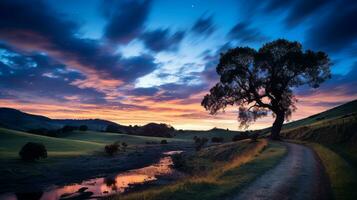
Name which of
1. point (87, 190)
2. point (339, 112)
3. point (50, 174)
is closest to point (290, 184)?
point (87, 190)

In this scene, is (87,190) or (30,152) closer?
(87,190)

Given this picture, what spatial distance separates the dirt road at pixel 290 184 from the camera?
1521cm

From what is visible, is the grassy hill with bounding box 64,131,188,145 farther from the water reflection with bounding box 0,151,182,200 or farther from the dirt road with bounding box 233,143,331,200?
the dirt road with bounding box 233,143,331,200

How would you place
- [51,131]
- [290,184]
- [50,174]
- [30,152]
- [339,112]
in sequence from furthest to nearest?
1. [51,131]
2. [339,112]
3. [30,152]
4. [50,174]
5. [290,184]

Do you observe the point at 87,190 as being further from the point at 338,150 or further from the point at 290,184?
the point at 338,150

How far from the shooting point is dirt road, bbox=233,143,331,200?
1521 centimetres

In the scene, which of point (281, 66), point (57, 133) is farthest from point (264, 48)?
point (57, 133)

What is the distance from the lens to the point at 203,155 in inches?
2073

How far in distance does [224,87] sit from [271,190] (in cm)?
4003

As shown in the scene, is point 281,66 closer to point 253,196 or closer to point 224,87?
point 224,87

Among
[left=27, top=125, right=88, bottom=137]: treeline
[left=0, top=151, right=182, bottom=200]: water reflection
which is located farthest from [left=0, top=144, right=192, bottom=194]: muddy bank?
[left=27, top=125, right=88, bottom=137]: treeline

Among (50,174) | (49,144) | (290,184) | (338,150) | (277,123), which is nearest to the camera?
(290,184)

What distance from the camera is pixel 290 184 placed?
17.7 metres

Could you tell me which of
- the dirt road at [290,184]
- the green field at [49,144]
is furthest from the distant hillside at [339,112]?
the dirt road at [290,184]
